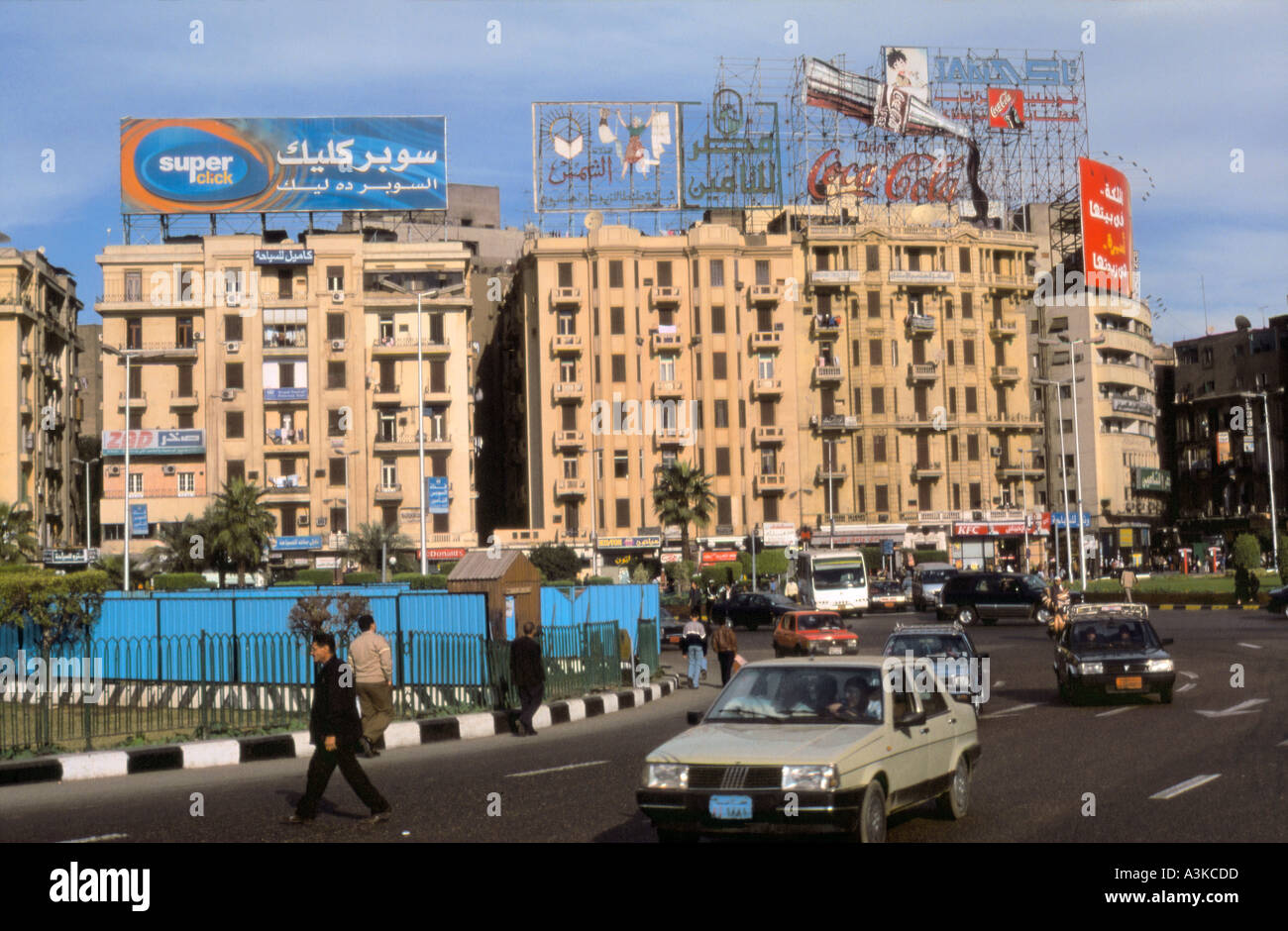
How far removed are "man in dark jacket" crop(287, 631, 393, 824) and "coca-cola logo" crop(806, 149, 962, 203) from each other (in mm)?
80179

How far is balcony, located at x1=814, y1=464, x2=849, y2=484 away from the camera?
9081 cm

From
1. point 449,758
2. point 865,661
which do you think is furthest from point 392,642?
point 865,661

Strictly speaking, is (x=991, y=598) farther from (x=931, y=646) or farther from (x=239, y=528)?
(x=239, y=528)

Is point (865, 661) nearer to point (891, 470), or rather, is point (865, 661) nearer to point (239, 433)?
point (239, 433)

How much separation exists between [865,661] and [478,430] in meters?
97.9

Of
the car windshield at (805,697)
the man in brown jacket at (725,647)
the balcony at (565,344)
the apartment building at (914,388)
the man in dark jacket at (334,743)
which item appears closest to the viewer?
the car windshield at (805,697)

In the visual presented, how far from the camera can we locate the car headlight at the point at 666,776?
31.7 ft

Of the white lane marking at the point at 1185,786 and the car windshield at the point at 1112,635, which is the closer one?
the white lane marking at the point at 1185,786

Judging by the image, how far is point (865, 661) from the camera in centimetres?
1118

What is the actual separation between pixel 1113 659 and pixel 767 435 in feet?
224

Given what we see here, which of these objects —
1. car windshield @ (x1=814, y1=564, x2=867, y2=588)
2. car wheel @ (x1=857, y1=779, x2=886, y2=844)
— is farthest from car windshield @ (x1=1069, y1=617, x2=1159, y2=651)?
car windshield @ (x1=814, y1=564, x2=867, y2=588)

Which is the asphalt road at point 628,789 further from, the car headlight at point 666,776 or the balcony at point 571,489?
the balcony at point 571,489

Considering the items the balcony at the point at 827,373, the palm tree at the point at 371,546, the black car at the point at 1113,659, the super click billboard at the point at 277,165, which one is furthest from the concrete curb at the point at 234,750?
the balcony at the point at 827,373

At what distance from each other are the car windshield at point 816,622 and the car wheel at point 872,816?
90.5 ft
